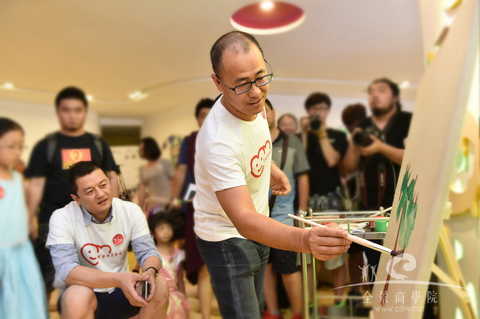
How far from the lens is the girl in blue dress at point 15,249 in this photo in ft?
1.76

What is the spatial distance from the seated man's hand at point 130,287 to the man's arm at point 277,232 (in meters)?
0.20

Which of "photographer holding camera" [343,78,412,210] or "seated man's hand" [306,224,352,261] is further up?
"photographer holding camera" [343,78,412,210]

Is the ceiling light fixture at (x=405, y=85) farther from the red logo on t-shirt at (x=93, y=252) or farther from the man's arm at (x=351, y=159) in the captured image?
the red logo on t-shirt at (x=93, y=252)

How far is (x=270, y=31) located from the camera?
74cm

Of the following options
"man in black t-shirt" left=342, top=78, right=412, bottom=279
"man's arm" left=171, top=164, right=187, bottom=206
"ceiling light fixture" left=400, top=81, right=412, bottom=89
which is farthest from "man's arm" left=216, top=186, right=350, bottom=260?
"ceiling light fixture" left=400, top=81, right=412, bottom=89

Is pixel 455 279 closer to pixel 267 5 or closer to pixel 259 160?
pixel 259 160

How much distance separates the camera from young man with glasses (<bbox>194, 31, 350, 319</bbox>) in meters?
0.45

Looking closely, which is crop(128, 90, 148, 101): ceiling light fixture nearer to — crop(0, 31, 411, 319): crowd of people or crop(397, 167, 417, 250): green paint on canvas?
crop(0, 31, 411, 319): crowd of people

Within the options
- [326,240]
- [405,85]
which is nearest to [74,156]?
[326,240]

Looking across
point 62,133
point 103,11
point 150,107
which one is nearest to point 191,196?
point 150,107

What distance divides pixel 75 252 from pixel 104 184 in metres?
0.11

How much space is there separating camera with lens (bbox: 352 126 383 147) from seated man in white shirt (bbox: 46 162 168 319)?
2.01ft

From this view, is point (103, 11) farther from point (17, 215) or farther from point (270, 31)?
point (17, 215)

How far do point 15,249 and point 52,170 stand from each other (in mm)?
144
